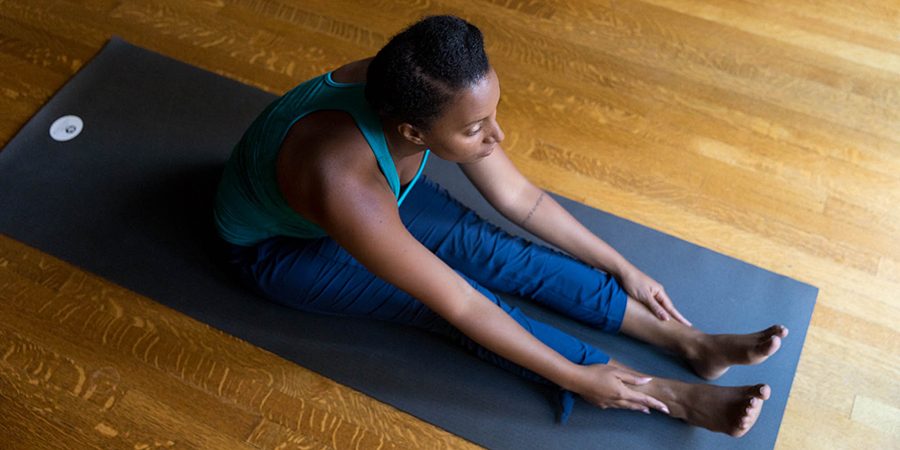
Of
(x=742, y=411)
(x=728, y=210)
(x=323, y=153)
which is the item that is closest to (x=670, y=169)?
(x=728, y=210)

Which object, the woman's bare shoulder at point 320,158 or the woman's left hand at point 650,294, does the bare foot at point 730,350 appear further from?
the woman's bare shoulder at point 320,158

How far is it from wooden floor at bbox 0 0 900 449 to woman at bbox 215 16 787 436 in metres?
0.24

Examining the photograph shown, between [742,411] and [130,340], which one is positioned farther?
[130,340]

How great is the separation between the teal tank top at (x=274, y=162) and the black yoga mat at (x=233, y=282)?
29 centimetres

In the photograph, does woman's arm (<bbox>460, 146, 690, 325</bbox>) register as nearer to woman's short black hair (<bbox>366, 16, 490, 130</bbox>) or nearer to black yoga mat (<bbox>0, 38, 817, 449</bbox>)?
black yoga mat (<bbox>0, 38, 817, 449</bbox>)

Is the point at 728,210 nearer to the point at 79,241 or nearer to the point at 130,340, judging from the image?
the point at 130,340

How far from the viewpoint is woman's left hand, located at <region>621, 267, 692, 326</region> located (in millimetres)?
1611

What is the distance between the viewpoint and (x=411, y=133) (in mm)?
1171

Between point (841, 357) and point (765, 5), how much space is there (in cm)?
123

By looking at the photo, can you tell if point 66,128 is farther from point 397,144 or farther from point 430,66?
point 430,66

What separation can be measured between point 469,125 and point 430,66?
119 mm

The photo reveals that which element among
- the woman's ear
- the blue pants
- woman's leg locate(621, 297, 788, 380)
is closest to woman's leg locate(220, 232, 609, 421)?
the blue pants

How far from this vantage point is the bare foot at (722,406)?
4.65 feet

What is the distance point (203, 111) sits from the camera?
81.0 inches
